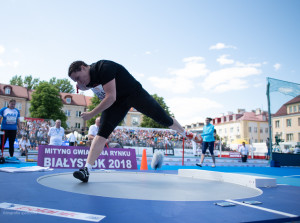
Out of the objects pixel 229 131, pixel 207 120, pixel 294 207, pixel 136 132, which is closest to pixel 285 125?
pixel 229 131

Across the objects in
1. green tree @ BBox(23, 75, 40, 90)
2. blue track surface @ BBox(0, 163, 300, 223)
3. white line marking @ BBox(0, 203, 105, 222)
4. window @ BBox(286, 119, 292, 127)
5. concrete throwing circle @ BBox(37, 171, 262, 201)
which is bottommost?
concrete throwing circle @ BBox(37, 171, 262, 201)

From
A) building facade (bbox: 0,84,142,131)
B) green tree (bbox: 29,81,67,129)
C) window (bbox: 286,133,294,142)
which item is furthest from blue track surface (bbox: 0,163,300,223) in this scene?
building facade (bbox: 0,84,142,131)

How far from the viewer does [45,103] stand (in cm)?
3634

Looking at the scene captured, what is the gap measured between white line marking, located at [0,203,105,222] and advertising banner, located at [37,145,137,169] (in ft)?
13.4

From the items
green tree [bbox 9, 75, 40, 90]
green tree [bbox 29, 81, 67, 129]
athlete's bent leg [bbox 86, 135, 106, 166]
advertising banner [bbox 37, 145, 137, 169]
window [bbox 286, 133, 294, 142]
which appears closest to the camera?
athlete's bent leg [bbox 86, 135, 106, 166]

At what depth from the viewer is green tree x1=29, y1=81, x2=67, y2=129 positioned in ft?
118

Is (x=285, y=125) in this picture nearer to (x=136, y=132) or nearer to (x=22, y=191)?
(x=136, y=132)

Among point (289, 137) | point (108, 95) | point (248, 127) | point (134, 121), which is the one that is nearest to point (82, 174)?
point (108, 95)

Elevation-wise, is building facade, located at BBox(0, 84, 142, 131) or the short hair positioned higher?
building facade, located at BBox(0, 84, 142, 131)

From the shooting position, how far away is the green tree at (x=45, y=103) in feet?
118

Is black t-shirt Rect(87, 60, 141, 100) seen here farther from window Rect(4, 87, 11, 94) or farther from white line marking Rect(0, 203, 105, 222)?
window Rect(4, 87, 11, 94)

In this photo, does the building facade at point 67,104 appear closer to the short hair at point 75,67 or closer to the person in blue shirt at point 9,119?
the person in blue shirt at point 9,119

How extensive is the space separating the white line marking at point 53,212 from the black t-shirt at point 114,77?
1.37m

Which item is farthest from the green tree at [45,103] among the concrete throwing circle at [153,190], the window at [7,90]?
the concrete throwing circle at [153,190]
